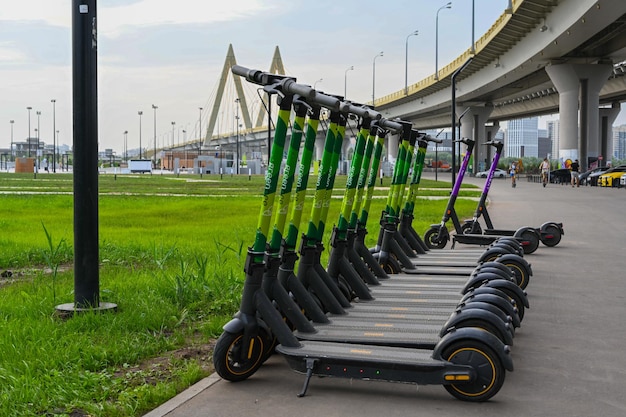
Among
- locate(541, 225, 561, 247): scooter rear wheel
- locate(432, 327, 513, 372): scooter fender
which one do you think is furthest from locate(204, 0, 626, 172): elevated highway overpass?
locate(432, 327, 513, 372): scooter fender

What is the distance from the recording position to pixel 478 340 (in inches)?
187

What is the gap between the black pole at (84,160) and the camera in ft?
23.9

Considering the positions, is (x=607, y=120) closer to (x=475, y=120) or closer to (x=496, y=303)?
(x=475, y=120)

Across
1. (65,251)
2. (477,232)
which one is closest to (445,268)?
(477,232)

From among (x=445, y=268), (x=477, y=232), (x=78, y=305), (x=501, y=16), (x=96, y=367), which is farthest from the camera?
(x=501, y=16)

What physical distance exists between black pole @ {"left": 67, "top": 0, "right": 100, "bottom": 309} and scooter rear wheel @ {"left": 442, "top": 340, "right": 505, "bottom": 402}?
3751 mm

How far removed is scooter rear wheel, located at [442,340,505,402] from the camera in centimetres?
475

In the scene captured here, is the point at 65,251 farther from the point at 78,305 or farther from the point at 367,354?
the point at 367,354

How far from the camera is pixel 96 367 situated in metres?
5.50

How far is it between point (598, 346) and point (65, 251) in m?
7.92

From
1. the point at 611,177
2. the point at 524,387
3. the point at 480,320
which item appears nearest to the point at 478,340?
the point at 480,320

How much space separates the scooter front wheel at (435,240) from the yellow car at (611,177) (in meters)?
38.2

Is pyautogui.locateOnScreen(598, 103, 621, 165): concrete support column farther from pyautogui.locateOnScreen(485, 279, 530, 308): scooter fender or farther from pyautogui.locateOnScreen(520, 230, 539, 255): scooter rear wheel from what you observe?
pyautogui.locateOnScreen(485, 279, 530, 308): scooter fender

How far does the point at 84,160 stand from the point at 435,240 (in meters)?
6.86
